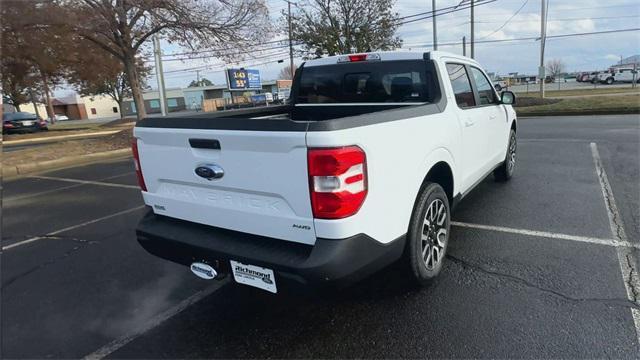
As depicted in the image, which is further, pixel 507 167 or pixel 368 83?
pixel 507 167

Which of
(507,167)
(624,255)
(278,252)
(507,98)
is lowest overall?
(624,255)

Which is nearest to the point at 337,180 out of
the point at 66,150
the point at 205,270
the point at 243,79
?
the point at 205,270

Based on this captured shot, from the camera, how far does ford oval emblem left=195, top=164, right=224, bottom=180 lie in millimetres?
2525

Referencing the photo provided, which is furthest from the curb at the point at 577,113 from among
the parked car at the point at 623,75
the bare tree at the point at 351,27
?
the parked car at the point at 623,75

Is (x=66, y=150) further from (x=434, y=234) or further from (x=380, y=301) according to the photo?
(x=434, y=234)

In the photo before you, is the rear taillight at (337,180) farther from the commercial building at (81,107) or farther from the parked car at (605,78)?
the commercial building at (81,107)

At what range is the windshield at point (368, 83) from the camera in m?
3.70

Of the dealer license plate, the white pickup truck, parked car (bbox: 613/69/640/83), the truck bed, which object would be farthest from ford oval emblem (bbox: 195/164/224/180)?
parked car (bbox: 613/69/640/83)

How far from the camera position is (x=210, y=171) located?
8.39ft

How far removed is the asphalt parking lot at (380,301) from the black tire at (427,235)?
0.15m

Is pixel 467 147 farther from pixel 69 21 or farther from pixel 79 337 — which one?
pixel 69 21

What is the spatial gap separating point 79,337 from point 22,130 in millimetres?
33100

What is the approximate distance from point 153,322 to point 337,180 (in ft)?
6.15

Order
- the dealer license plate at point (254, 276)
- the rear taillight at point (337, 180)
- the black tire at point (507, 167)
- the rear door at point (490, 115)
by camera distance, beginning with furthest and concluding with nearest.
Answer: the black tire at point (507, 167), the rear door at point (490, 115), the dealer license plate at point (254, 276), the rear taillight at point (337, 180)
